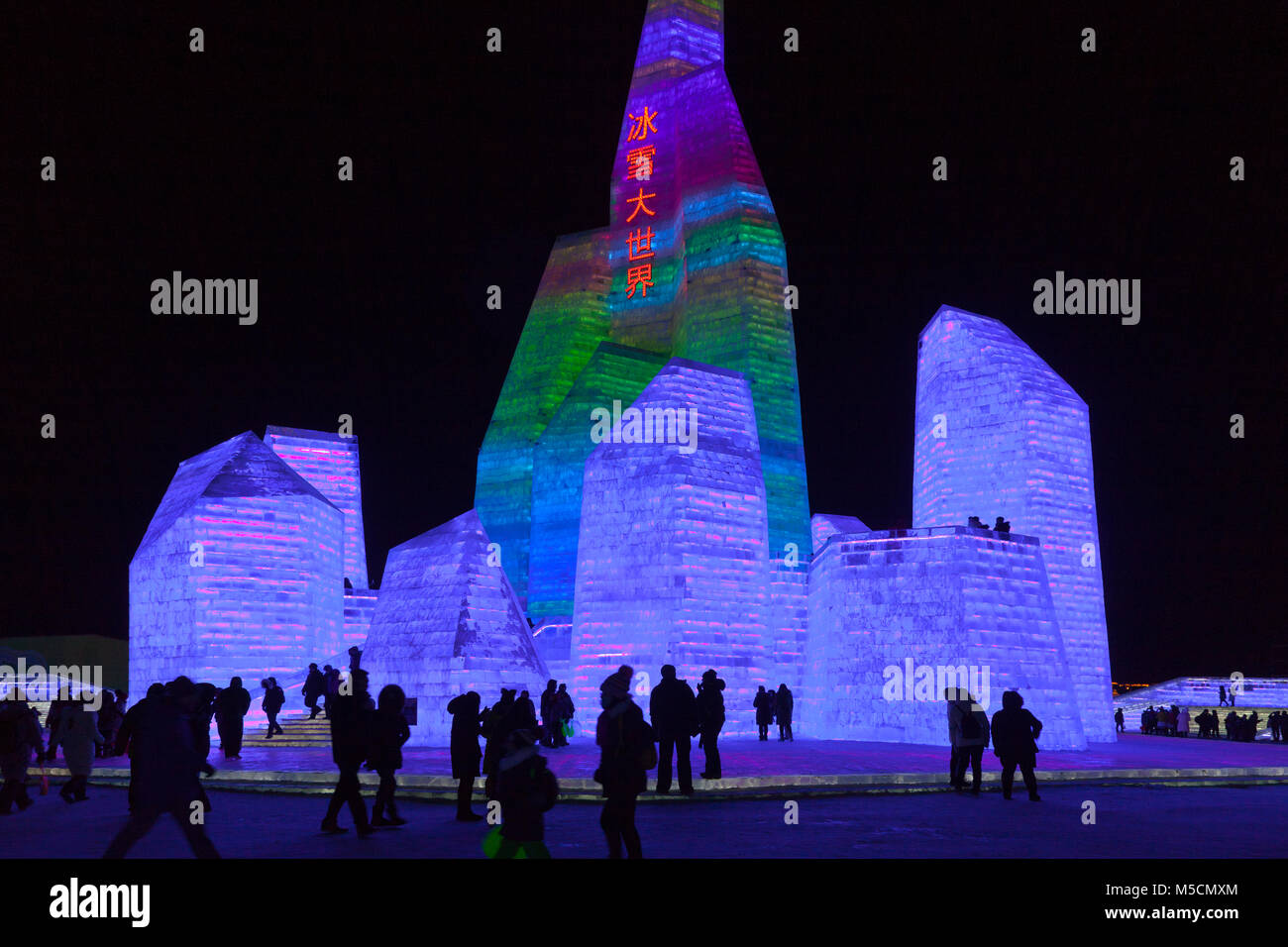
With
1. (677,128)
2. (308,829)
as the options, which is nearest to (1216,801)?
(308,829)

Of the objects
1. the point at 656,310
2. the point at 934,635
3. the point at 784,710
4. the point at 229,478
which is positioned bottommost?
the point at 784,710

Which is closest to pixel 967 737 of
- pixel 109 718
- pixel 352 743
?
pixel 352 743

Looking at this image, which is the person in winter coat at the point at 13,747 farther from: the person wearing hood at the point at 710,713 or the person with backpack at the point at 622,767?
the person with backpack at the point at 622,767

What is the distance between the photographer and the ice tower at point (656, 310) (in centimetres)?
4694

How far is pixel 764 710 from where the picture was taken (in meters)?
29.8

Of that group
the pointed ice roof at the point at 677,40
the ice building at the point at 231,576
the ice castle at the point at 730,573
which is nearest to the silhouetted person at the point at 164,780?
the ice castle at the point at 730,573

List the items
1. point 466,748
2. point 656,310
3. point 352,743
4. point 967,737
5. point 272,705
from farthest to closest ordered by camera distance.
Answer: point 656,310
point 272,705
point 967,737
point 466,748
point 352,743

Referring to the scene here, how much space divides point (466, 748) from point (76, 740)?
630 cm

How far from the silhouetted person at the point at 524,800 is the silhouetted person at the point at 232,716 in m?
16.1

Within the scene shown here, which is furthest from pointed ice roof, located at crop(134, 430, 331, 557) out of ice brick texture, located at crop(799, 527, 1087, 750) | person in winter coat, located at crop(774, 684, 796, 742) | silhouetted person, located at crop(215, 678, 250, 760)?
ice brick texture, located at crop(799, 527, 1087, 750)

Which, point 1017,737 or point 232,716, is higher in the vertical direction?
point 1017,737

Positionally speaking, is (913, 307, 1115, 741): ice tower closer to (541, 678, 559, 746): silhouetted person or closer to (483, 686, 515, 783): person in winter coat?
(541, 678, 559, 746): silhouetted person

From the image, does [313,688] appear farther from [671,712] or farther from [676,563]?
[671,712]
